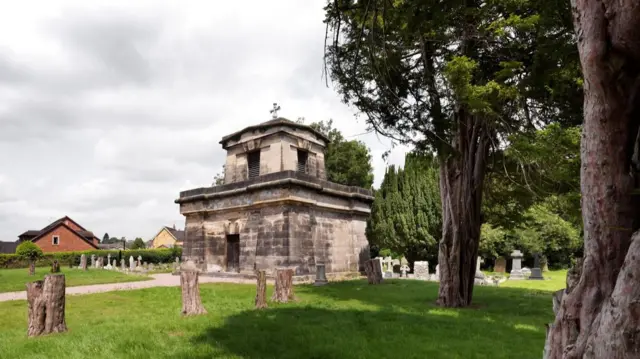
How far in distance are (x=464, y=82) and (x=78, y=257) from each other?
40769mm

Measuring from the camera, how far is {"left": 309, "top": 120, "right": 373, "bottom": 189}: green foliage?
105 ft

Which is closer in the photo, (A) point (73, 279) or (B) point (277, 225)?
(B) point (277, 225)

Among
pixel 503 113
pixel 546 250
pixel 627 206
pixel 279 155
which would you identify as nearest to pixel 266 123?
pixel 279 155

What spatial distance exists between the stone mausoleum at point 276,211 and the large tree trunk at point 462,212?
278 inches

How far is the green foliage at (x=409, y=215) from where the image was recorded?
77.2ft

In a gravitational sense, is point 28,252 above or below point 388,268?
above

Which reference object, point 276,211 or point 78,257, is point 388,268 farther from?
point 78,257

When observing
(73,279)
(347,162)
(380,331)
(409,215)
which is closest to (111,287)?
(73,279)

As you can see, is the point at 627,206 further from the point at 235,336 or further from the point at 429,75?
the point at 429,75

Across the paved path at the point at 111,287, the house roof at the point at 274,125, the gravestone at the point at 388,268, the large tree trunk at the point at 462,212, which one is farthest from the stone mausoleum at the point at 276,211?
the large tree trunk at the point at 462,212

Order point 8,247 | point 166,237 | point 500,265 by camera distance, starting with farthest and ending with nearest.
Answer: point 166,237, point 8,247, point 500,265

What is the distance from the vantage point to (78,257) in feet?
124

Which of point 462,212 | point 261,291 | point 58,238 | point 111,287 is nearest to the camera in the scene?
point 261,291

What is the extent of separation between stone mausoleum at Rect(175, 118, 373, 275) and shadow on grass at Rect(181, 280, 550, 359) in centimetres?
598
